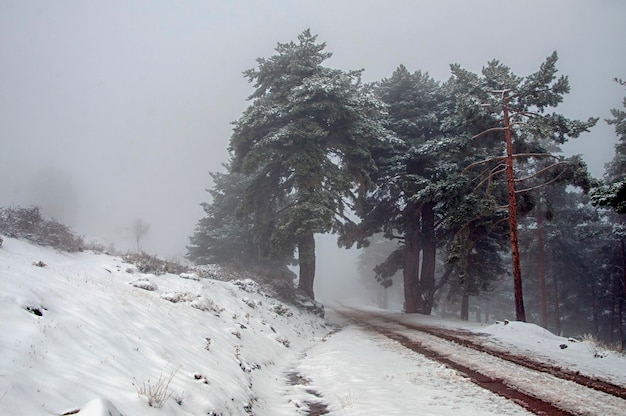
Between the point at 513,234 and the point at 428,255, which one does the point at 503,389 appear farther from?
the point at 428,255

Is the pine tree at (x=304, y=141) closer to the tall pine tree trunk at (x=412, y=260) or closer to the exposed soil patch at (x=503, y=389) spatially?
the tall pine tree trunk at (x=412, y=260)

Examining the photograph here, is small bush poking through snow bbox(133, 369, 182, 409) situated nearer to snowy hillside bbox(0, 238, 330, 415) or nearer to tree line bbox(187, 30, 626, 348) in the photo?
snowy hillside bbox(0, 238, 330, 415)

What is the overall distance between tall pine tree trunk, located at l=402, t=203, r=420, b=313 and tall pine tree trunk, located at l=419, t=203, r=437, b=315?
483mm

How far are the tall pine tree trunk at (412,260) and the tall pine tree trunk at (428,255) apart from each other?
48 centimetres

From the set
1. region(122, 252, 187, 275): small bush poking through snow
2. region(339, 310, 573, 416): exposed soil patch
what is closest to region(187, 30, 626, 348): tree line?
region(122, 252, 187, 275): small bush poking through snow

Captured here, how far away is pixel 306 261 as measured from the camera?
20.3 meters

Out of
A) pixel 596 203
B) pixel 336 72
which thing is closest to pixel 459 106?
pixel 336 72

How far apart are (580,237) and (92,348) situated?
110 feet

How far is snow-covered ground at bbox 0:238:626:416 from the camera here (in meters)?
3.55

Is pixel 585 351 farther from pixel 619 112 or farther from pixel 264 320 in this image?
pixel 619 112

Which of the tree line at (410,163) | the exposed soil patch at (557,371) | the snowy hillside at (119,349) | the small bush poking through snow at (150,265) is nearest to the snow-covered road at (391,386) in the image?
the snowy hillside at (119,349)

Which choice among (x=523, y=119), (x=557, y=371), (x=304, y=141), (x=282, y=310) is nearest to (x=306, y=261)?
(x=282, y=310)

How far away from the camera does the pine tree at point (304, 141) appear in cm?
1870

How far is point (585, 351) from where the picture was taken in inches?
362
